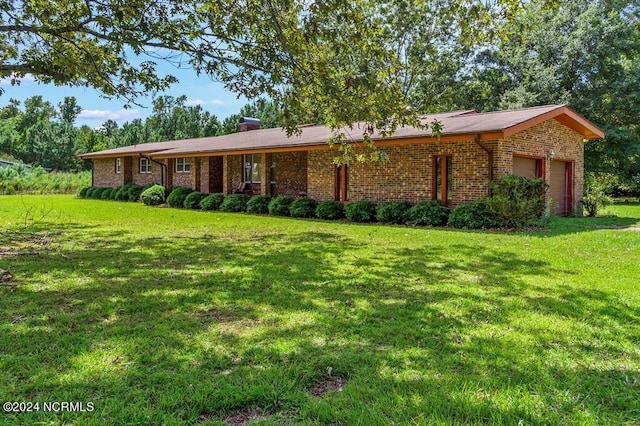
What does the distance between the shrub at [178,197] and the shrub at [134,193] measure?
4.42 metres

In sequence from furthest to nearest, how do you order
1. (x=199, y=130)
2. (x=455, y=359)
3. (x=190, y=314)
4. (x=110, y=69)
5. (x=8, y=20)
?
(x=199, y=130)
(x=110, y=69)
(x=8, y=20)
(x=190, y=314)
(x=455, y=359)

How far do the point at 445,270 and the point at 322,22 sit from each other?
4.44 m

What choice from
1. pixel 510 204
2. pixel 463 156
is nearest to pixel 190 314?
pixel 510 204

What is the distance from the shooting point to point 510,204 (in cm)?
1178

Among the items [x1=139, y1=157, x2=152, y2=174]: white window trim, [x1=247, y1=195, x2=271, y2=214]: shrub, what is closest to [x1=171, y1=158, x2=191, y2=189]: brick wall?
[x1=139, y1=157, x2=152, y2=174]: white window trim

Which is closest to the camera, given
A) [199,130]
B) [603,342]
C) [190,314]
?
[603,342]

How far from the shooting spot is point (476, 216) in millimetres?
12250

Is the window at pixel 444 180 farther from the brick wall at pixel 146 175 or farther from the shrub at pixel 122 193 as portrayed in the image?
the shrub at pixel 122 193

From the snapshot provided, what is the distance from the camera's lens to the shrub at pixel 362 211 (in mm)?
14492

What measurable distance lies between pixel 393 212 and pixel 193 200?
1024 cm

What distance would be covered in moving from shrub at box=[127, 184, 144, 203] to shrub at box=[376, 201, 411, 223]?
1594 cm

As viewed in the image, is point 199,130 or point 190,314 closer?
point 190,314

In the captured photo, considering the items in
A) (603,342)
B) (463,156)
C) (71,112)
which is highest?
(71,112)

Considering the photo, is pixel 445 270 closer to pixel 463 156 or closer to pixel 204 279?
pixel 204 279
